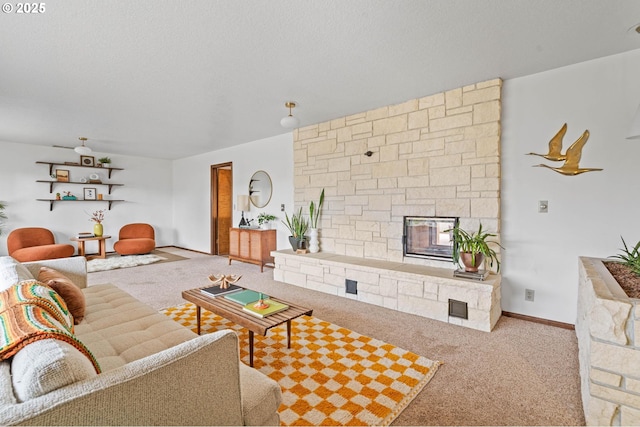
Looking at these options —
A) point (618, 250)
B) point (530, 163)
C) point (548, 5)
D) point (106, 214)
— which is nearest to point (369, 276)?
point (530, 163)

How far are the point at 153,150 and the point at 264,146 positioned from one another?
291 cm

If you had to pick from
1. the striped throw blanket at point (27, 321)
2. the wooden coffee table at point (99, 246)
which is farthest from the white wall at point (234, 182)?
the striped throw blanket at point (27, 321)

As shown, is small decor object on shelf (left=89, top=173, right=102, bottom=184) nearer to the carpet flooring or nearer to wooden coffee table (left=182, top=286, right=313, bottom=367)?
the carpet flooring

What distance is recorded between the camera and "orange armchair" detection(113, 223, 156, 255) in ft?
21.5

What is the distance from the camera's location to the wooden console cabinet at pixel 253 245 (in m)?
5.27

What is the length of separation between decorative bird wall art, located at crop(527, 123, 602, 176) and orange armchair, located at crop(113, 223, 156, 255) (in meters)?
7.23

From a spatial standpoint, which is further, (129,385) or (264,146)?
(264,146)

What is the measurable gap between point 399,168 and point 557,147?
157 centimetres

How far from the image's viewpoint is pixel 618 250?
2.60m

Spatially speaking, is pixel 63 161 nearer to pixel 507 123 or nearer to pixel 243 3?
pixel 243 3

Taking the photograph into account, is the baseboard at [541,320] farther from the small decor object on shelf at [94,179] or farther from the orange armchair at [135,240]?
the small decor object on shelf at [94,179]

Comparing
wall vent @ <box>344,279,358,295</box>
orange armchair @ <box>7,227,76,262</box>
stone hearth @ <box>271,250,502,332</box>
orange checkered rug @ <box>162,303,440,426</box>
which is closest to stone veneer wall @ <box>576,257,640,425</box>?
orange checkered rug @ <box>162,303,440,426</box>

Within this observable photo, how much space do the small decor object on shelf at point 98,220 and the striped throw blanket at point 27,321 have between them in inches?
225

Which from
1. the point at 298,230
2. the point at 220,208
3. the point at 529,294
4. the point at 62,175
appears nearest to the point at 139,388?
the point at 529,294
